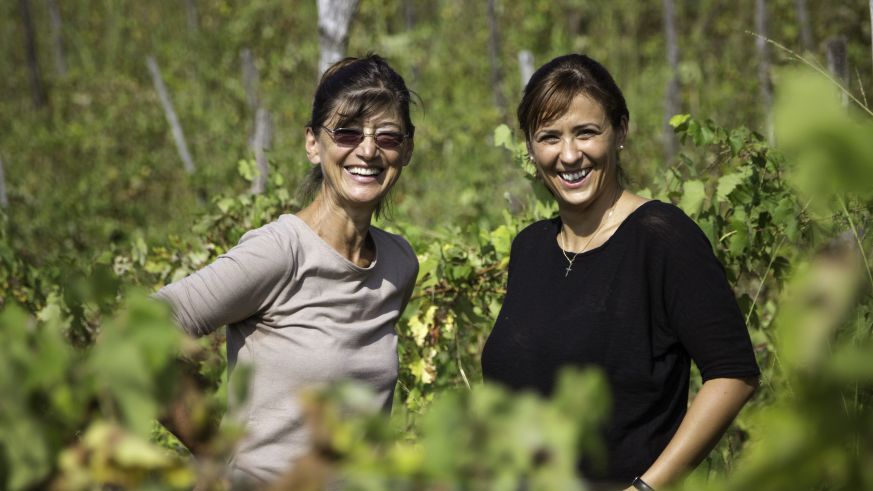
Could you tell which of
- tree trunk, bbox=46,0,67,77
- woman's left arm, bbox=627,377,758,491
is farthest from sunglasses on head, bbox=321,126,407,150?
tree trunk, bbox=46,0,67,77

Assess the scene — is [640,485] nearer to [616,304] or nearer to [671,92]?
[616,304]

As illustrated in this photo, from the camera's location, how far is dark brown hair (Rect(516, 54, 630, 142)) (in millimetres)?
1957

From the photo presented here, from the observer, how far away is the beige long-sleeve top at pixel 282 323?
1.74 meters

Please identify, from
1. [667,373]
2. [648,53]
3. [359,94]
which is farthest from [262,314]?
[648,53]

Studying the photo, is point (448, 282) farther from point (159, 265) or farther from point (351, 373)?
point (159, 265)

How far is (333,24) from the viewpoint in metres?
4.76

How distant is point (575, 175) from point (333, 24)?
309 cm

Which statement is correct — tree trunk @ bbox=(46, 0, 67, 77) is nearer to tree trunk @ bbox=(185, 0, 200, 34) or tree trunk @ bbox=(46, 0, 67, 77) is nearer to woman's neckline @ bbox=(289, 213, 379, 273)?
tree trunk @ bbox=(185, 0, 200, 34)

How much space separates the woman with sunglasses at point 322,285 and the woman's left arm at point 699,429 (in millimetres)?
625

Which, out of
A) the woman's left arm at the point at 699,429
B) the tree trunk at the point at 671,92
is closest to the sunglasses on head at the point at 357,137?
the woman's left arm at the point at 699,429

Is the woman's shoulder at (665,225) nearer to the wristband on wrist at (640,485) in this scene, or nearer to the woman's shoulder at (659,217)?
the woman's shoulder at (659,217)

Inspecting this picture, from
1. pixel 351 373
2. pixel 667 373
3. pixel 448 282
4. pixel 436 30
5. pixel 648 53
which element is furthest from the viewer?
pixel 436 30

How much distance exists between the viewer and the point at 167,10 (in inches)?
862

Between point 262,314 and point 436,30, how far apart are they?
50.2 ft
